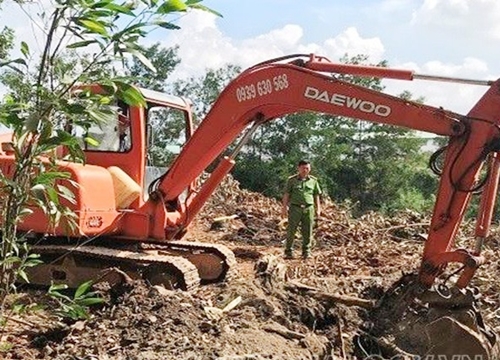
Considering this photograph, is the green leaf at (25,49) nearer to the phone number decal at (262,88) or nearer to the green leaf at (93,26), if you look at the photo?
the green leaf at (93,26)

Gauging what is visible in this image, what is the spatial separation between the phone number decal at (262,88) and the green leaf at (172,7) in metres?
4.26

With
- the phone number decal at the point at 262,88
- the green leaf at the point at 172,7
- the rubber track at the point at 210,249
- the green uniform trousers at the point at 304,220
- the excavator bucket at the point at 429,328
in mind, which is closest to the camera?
the green leaf at the point at 172,7

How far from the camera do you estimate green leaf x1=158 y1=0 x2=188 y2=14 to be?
2402mm

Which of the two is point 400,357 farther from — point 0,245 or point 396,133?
point 396,133

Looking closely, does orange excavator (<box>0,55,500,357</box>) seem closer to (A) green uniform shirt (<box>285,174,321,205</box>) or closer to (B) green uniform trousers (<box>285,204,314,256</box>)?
(A) green uniform shirt (<box>285,174,321,205</box>)

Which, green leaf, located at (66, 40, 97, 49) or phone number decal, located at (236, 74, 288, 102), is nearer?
green leaf, located at (66, 40, 97, 49)

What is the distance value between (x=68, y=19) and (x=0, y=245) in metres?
0.95

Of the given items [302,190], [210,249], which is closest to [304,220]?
[302,190]

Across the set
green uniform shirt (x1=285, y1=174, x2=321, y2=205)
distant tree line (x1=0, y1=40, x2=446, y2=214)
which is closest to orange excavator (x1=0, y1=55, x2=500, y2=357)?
green uniform shirt (x1=285, y1=174, x2=321, y2=205)

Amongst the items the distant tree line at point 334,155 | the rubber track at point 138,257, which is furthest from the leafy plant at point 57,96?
the distant tree line at point 334,155

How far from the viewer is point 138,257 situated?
7.14 meters

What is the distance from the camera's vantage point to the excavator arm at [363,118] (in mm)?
5602

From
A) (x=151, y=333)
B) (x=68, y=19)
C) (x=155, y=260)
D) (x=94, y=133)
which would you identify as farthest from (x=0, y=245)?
(x=94, y=133)

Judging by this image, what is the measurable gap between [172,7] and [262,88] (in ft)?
14.7
